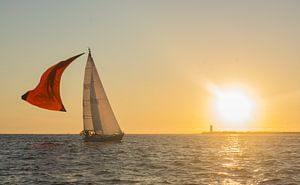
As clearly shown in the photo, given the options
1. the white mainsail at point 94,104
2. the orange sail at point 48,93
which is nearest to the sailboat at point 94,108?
the white mainsail at point 94,104

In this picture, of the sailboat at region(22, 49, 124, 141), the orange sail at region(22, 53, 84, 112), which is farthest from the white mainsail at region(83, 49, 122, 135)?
the orange sail at region(22, 53, 84, 112)

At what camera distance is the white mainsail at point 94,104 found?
245 feet

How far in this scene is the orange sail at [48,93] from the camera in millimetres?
64375

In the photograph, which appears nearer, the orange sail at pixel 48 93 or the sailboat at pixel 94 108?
the orange sail at pixel 48 93

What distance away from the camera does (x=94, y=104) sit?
75750mm

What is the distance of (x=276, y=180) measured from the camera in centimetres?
3397

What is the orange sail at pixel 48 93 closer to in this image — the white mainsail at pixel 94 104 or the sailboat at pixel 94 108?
the sailboat at pixel 94 108

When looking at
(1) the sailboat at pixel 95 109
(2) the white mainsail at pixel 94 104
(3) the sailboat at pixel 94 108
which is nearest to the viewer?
(3) the sailboat at pixel 94 108

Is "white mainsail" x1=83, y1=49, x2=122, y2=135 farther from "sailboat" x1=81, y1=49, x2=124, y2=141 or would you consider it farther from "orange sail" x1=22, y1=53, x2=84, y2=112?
"orange sail" x1=22, y1=53, x2=84, y2=112

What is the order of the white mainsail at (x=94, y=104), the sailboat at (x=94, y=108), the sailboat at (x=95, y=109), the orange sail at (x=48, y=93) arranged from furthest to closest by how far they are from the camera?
the sailboat at (x=95, y=109) < the white mainsail at (x=94, y=104) < the sailboat at (x=94, y=108) < the orange sail at (x=48, y=93)

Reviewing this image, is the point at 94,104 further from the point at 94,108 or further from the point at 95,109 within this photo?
the point at 95,109

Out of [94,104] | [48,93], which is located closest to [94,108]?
[94,104]

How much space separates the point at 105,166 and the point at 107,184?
12.4 metres

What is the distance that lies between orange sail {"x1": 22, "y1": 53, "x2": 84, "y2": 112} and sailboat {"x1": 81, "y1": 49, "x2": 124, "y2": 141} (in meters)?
8.89
